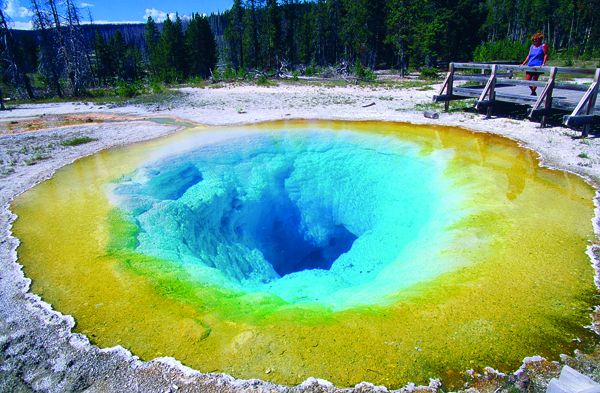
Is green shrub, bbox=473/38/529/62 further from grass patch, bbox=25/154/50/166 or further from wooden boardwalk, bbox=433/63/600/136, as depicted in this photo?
grass patch, bbox=25/154/50/166

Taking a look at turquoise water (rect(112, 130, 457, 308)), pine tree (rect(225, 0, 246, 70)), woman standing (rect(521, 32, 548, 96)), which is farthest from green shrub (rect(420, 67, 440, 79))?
pine tree (rect(225, 0, 246, 70))

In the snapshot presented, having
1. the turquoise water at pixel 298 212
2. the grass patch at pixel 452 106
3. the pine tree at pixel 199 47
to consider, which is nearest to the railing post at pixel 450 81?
the grass patch at pixel 452 106

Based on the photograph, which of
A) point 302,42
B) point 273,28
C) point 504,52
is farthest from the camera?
point 302,42

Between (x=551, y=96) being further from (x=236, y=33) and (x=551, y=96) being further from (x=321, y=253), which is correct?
(x=236, y=33)

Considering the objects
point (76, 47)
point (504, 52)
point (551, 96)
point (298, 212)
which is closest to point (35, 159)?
point (298, 212)

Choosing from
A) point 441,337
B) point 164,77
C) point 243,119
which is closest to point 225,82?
point 164,77

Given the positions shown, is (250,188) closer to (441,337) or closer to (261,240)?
(261,240)
